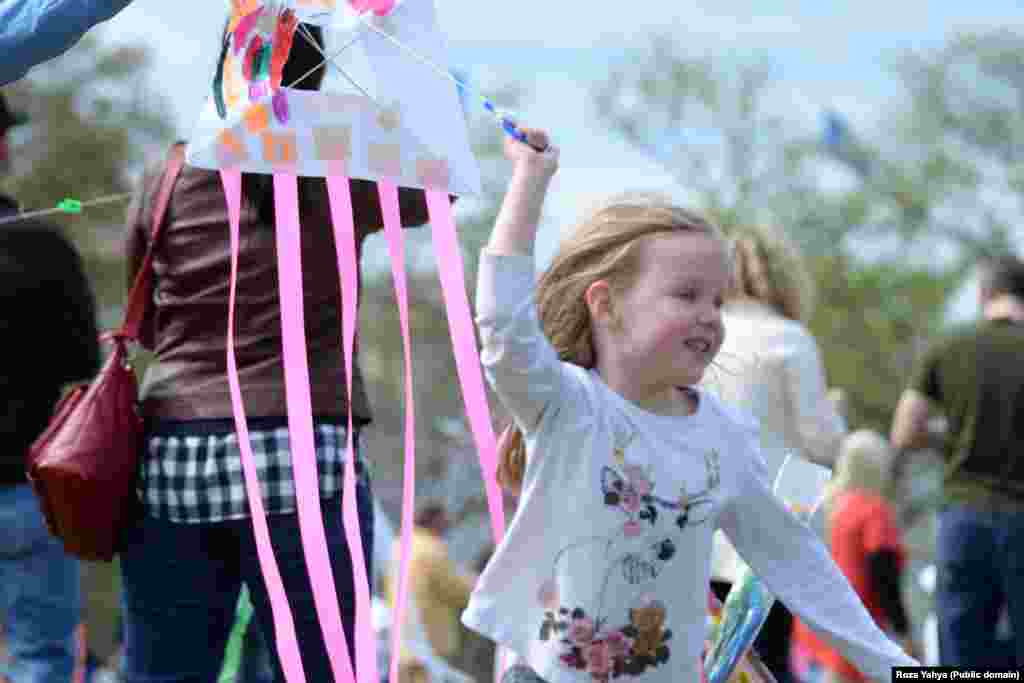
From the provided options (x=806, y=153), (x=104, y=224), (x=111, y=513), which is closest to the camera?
(x=111, y=513)

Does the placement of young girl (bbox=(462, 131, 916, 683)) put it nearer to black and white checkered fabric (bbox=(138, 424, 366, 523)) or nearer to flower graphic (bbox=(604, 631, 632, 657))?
flower graphic (bbox=(604, 631, 632, 657))

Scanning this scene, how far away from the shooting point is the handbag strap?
3041mm

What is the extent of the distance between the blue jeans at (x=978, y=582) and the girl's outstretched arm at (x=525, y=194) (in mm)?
3090

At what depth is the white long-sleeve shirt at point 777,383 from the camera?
4.24 metres

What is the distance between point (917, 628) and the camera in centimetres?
1453

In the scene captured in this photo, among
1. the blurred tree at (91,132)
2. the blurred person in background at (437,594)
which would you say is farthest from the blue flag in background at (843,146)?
the blurred person in background at (437,594)

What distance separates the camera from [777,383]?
4.30 m

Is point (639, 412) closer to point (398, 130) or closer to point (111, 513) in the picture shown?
point (398, 130)

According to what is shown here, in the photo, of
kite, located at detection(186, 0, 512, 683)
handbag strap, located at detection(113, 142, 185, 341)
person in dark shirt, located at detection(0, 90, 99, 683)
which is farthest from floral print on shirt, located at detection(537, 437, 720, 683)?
person in dark shirt, located at detection(0, 90, 99, 683)

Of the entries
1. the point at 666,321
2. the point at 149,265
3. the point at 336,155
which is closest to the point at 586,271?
the point at 666,321

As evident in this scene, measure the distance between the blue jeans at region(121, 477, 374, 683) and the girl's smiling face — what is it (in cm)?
52

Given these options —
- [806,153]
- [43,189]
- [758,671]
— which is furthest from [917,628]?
[806,153]

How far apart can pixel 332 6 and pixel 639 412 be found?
0.79 metres

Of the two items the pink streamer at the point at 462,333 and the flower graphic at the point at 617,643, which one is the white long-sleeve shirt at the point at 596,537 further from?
the pink streamer at the point at 462,333
